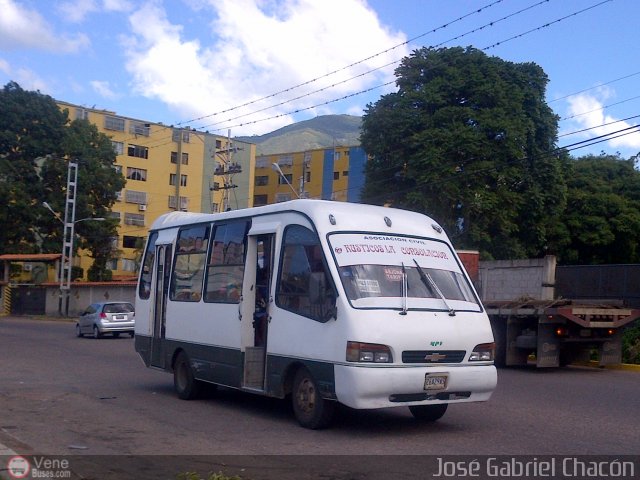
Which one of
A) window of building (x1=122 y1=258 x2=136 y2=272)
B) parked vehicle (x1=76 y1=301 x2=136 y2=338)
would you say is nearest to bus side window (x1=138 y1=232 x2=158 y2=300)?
parked vehicle (x1=76 y1=301 x2=136 y2=338)

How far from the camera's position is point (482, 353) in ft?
33.5

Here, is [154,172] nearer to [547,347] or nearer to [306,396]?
[547,347]

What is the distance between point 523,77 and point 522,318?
77.5ft

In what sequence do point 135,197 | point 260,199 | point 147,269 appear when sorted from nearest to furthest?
point 147,269, point 135,197, point 260,199

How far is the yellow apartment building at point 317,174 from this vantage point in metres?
71.7

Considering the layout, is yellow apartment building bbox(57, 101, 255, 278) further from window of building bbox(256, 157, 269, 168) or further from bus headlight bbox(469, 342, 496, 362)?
bus headlight bbox(469, 342, 496, 362)

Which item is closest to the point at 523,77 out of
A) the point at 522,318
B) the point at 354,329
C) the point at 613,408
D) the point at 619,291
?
the point at 619,291

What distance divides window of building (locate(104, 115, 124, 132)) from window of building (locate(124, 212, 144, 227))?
7434 mm

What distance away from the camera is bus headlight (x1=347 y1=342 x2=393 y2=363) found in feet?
30.5

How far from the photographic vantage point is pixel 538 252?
1780 inches

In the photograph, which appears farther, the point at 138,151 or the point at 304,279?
the point at 138,151

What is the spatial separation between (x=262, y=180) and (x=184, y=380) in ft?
231

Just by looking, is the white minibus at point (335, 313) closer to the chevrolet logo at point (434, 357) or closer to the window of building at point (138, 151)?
the chevrolet logo at point (434, 357)

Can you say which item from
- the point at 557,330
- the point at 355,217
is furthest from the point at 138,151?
the point at 355,217
